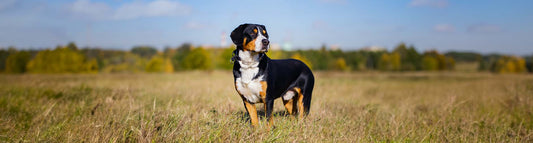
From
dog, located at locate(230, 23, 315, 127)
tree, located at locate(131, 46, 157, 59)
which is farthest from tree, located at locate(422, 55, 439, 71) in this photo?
tree, located at locate(131, 46, 157, 59)

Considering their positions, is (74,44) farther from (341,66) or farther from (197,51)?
(341,66)

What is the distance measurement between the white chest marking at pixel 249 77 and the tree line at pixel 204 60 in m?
15.2

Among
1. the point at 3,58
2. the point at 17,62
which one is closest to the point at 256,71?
the point at 17,62

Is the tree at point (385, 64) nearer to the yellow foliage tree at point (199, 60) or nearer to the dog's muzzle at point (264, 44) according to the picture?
the yellow foliage tree at point (199, 60)

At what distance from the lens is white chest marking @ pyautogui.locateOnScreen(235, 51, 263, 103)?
406 cm

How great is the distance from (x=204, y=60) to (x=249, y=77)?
55.5m

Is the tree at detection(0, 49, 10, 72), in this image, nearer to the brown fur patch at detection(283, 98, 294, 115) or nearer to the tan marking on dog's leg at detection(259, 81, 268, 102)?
the brown fur patch at detection(283, 98, 294, 115)

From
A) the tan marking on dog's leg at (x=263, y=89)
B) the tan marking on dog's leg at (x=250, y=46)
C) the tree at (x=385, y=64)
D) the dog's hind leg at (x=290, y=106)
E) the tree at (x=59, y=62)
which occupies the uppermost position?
the tan marking on dog's leg at (x=250, y=46)

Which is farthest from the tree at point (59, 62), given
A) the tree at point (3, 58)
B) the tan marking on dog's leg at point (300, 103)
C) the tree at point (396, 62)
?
the tree at point (396, 62)

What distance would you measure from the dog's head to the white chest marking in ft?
0.44

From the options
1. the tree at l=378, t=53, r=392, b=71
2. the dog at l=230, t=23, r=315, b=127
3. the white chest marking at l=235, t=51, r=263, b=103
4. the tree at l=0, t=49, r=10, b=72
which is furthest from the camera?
the tree at l=378, t=53, r=392, b=71

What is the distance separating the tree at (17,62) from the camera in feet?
209

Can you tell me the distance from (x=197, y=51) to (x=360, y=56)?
77.6 m

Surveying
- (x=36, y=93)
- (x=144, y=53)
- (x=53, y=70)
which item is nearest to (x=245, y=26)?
(x=36, y=93)
